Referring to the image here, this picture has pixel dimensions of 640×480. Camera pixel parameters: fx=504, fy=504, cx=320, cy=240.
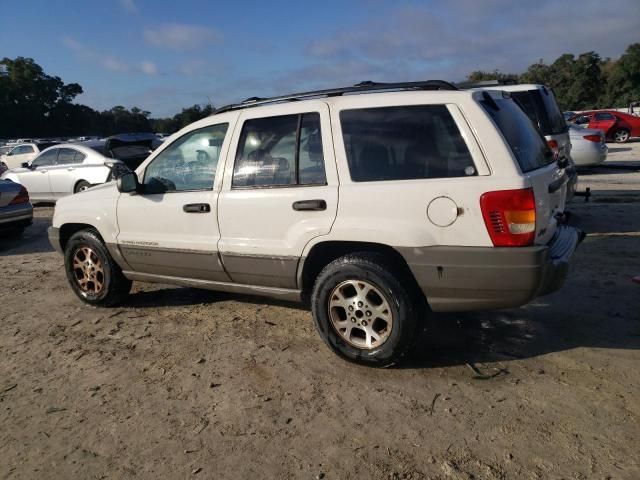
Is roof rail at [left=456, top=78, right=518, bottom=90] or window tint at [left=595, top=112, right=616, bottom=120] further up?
roof rail at [left=456, top=78, right=518, bottom=90]

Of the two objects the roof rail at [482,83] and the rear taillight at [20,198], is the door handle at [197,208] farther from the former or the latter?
the rear taillight at [20,198]

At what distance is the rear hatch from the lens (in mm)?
3182

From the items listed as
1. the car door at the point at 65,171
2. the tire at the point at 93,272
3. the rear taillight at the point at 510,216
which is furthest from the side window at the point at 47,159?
the rear taillight at the point at 510,216

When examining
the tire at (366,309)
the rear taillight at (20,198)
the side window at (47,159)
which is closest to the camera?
the tire at (366,309)

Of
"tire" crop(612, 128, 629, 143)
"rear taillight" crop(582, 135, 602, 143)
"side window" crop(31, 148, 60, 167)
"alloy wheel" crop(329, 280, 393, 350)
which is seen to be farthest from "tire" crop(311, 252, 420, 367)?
"tire" crop(612, 128, 629, 143)

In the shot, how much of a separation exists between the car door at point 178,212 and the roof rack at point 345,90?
0.28m

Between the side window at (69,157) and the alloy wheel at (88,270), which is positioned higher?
the side window at (69,157)

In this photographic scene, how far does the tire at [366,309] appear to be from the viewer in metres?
3.34

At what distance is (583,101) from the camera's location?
4762 cm

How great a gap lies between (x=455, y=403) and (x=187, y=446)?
1587 mm

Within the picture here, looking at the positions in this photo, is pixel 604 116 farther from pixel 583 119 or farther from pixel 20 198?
pixel 20 198

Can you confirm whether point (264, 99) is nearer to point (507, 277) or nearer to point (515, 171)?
point (515, 171)

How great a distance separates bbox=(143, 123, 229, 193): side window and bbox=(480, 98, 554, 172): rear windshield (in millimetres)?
2104

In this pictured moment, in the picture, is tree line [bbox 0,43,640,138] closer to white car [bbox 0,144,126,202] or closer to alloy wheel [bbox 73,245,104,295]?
white car [bbox 0,144,126,202]
